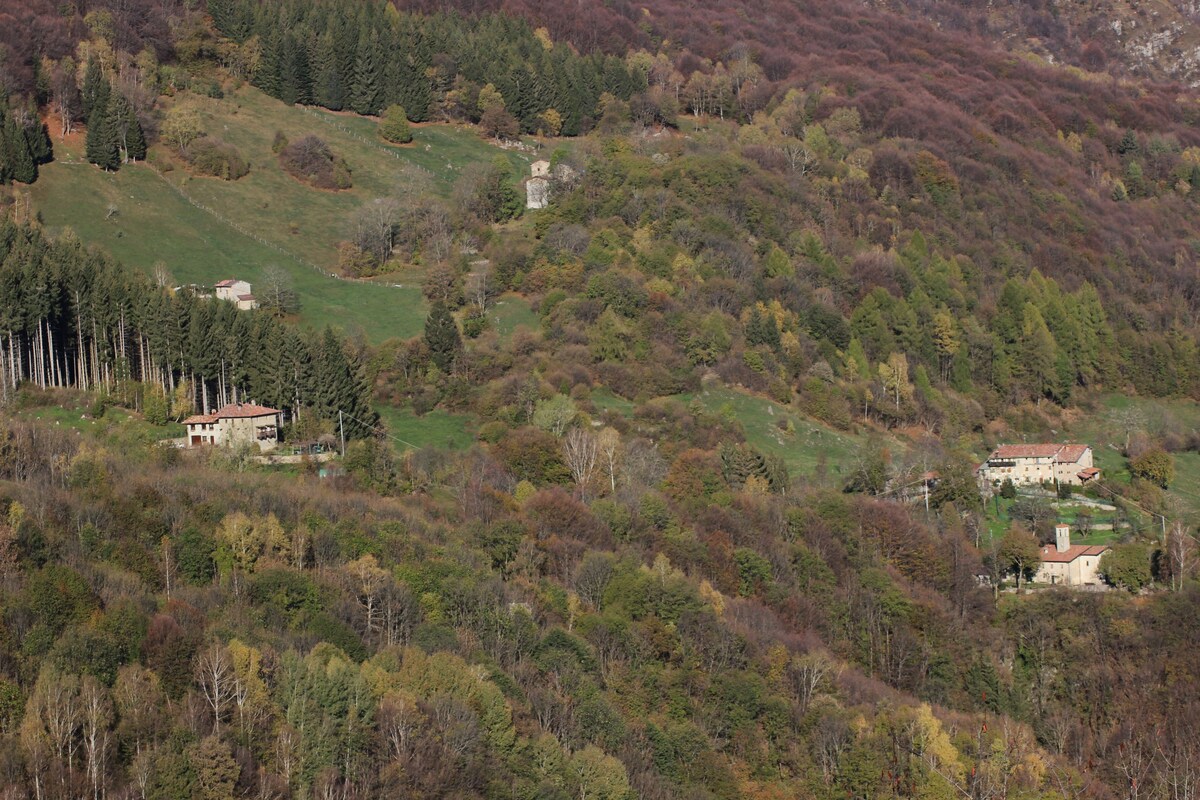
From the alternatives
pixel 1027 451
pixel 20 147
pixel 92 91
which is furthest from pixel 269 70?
pixel 1027 451

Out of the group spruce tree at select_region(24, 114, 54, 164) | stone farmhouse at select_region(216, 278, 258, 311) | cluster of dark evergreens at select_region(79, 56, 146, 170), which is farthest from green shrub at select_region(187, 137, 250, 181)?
stone farmhouse at select_region(216, 278, 258, 311)

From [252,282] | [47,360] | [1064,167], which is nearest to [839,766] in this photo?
[47,360]

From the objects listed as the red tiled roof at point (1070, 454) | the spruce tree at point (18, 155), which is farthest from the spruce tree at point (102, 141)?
the red tiled roof at point (1070, 454)

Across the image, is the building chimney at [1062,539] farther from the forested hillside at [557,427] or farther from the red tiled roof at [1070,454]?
the red tiled roof at [1070,454]

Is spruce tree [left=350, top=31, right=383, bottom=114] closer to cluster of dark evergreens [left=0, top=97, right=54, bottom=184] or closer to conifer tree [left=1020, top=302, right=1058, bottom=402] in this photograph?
cluster of dark evergreens [left=0, top=97, right=54, bottom=184]

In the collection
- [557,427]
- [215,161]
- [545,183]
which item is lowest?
[557,427]

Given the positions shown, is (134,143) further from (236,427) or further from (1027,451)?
(1027,451)

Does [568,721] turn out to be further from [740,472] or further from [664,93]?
[664,93]
